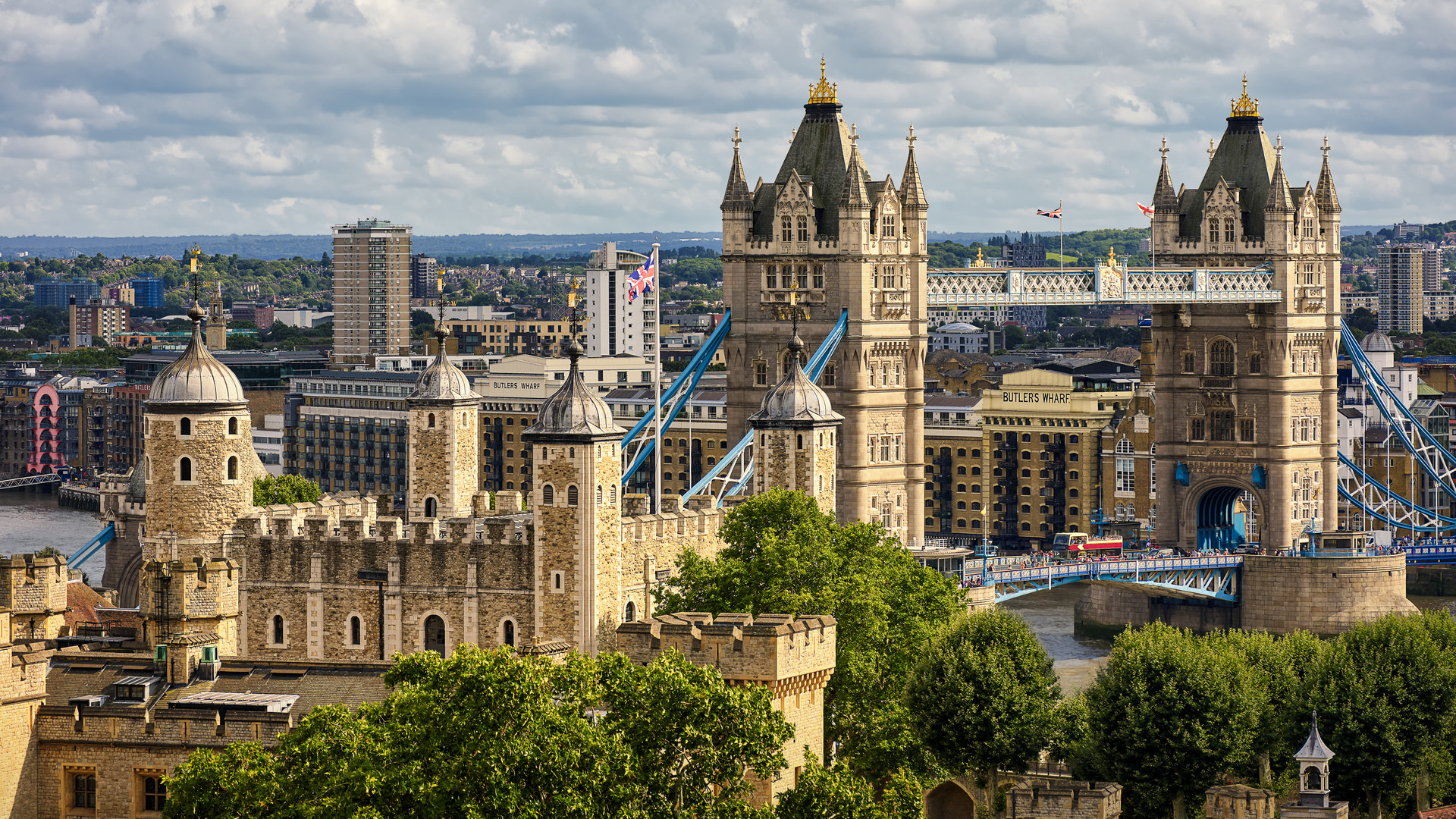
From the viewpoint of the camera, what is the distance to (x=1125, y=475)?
7244 inches

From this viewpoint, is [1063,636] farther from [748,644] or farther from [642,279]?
[748,644]

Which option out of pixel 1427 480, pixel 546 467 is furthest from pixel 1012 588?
pixel 546 467

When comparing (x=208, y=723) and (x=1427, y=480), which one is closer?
(x=208, y=723)

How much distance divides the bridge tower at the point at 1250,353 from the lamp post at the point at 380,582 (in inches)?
2976

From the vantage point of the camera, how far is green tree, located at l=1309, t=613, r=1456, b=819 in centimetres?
8675

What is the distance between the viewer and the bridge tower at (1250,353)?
15475cm

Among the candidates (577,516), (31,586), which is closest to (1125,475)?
(577,516)

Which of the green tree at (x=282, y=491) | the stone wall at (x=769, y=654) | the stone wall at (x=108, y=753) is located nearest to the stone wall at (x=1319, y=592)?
the green tree at (x=282, y=491)

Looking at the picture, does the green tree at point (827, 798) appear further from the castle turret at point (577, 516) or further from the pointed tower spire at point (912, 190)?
the pointed tower spire at point (912, 190)

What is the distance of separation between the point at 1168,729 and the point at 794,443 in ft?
44.3

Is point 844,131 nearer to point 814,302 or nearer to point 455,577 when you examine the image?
point 814,302

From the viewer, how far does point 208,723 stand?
2657 inches

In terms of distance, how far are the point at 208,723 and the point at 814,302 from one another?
6804 cm

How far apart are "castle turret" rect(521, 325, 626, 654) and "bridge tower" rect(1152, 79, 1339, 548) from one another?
78.1 meters
